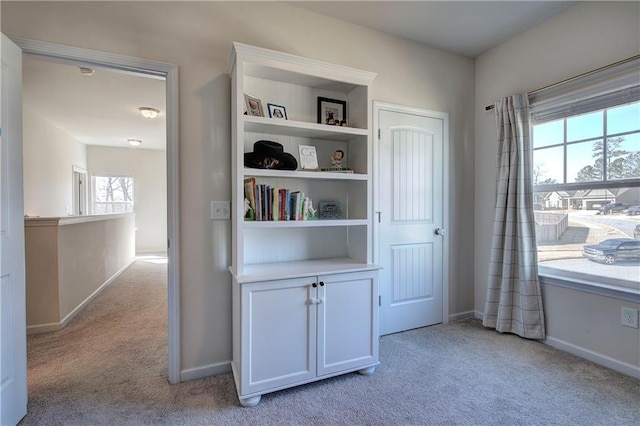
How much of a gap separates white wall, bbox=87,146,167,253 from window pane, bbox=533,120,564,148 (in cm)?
733

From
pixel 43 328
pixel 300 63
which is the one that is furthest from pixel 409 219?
pixel 43 328

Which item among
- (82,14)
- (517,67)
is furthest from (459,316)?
(82,14)

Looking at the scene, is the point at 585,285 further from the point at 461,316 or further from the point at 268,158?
the point at 268,158

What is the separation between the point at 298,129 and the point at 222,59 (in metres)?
0.72

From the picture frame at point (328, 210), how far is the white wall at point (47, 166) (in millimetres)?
4722

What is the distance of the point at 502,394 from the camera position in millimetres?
1836

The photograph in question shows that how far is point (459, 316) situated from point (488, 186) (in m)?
1.34

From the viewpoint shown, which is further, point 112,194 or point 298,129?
point 112,194

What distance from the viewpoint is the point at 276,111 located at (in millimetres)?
2105

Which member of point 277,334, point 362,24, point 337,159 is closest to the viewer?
point 277,334

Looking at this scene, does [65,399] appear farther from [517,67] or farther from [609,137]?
[517,67]

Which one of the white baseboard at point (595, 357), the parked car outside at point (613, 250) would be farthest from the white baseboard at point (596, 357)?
the parked car outside at point (613, 250)

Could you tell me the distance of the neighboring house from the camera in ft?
6.13

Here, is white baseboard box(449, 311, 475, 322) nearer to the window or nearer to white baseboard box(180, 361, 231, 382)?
white baseboard box(180, 361, 231, 382)
